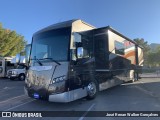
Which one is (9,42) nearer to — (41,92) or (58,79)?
(41,92)

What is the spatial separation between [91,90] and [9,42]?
3381 centimetres

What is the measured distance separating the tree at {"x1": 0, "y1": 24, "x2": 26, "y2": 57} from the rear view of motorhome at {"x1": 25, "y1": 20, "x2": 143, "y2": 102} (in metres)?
31.6

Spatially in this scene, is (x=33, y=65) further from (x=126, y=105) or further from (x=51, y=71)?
(x=126, y=105)

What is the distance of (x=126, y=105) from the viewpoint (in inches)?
324

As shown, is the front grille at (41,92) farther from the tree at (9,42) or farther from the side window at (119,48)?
the tree at (9,42)

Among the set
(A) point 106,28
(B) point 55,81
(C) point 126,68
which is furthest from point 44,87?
(C) point 126,68

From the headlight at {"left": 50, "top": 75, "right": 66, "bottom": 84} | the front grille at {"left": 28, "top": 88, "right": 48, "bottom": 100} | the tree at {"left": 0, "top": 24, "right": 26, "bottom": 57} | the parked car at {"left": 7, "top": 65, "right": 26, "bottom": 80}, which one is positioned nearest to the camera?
the headlight at {"left": 50, "top": 75, "right": 66, "bottom": 84}

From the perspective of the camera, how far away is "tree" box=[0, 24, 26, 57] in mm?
38219

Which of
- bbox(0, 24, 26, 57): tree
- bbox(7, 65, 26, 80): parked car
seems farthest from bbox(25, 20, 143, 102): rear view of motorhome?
bbox(0, 24, 26, 57): tree

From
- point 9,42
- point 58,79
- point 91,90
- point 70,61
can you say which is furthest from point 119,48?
point 9,42

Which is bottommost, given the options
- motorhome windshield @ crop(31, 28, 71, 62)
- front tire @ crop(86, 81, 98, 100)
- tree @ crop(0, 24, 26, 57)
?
front tire @ crop(86, 81, 98, 100)

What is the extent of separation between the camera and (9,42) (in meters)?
39.6

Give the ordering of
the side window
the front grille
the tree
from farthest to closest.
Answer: the tree → the side window → the front grille

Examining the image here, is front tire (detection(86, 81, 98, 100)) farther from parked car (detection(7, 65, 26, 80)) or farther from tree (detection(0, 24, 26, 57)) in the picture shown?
tree (detection(0, 24, 26, 57))
